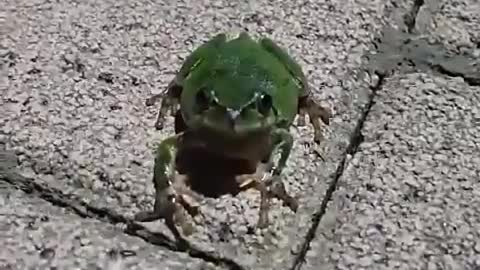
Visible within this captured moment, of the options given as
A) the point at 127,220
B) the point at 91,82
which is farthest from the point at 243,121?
the point at 91,82

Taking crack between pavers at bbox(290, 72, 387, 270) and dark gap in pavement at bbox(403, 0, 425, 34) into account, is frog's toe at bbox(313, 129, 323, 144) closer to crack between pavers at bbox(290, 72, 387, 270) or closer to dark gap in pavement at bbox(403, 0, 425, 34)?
crack between pavers at bbox(290, 72, 387, 270)

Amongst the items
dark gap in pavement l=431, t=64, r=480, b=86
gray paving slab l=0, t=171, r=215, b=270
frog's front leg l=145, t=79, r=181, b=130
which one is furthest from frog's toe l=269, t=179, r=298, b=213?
dark gap in pavement l=431, t=64, r=480, b=86

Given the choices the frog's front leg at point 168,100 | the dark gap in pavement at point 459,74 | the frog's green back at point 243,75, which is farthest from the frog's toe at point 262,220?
the dark gap in pavement at point 459,74

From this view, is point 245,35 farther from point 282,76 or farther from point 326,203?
point 326,203

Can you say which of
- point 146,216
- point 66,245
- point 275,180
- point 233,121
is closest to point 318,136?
point 275,180

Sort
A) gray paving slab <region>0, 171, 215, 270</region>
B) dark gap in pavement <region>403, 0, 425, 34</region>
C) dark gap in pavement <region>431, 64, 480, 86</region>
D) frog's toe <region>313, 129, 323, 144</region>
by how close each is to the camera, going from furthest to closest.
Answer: dark gap in pavement <region>403, 0, 425, 34</region> → dark gap in pavement <region>431, 64, 480, 86</region> → frog's toe <region>313, 129, 323, 144</region> → gray paving slab <region>0, 171, 215, 270</region>

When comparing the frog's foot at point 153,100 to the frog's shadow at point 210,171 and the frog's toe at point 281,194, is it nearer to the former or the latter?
the frog's shadow at point 210,171
